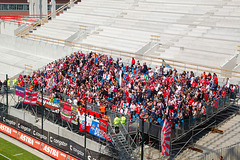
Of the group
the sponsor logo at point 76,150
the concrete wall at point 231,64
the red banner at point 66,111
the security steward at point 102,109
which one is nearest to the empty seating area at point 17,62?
the red banner at point 66,111

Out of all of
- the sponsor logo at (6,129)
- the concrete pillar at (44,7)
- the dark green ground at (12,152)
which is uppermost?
the concrete pillar at (44,7)

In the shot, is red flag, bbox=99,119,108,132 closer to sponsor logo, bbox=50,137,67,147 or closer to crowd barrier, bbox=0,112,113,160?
crowd barrier, bbox=0,112,113,160

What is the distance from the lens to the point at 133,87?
25609mm

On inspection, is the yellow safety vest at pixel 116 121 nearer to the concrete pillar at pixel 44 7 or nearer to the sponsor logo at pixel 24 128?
the sponsor logo at pixel 24 128

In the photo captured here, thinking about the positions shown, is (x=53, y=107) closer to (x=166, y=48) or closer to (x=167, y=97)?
(x=167, y=97)

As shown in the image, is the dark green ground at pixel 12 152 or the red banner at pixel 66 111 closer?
the dark green ground at pixel 12 152

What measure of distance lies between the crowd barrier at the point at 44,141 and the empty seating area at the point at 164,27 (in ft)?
42.5

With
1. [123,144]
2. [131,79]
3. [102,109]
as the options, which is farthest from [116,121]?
[131,79]

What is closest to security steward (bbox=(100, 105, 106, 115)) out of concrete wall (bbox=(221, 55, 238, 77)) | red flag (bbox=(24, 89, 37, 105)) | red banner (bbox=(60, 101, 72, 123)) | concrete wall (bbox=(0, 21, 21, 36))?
red banner (bbox=(60, 101, 72, 123))

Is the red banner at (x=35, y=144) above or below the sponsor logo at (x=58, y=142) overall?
below

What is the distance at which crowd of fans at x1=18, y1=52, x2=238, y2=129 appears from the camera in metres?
21.7

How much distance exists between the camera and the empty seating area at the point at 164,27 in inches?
1251

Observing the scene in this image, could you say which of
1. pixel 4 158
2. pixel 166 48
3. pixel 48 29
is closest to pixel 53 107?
pixel 4 158

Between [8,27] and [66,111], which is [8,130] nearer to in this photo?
[66,111]
